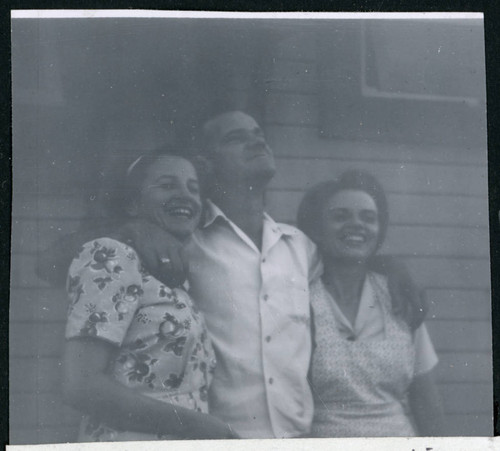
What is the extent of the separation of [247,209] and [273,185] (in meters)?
0.16

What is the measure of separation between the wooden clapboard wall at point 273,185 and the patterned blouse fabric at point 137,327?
0.11 metres

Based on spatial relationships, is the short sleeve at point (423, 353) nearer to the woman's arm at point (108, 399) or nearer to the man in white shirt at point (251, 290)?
the man in white shirt at point (251, 290)

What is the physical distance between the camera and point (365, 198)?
377 centimetres

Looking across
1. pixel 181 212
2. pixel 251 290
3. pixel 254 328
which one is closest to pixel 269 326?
pixel 254 328

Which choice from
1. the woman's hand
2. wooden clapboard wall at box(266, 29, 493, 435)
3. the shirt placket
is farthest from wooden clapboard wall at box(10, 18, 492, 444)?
the woman's hand

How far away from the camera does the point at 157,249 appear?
144 inches

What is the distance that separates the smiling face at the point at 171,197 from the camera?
3684 millimetres

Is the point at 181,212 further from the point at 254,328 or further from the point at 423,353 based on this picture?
the point at 423,353

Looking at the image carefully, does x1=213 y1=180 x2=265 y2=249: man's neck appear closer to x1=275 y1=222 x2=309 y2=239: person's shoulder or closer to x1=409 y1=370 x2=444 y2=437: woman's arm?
x1=275 y1=222 x2=309 y2=239: person's shoulder

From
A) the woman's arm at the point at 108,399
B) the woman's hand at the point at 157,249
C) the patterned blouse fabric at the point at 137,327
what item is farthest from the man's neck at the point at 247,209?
the woman's arm at the point at 108,399

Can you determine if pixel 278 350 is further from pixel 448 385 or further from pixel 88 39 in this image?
pixel 88 39

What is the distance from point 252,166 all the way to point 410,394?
1239mm

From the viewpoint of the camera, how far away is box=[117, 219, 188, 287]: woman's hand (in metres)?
3.64

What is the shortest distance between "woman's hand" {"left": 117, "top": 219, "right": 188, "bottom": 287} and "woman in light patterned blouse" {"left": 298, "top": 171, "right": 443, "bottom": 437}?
0.57 metres
